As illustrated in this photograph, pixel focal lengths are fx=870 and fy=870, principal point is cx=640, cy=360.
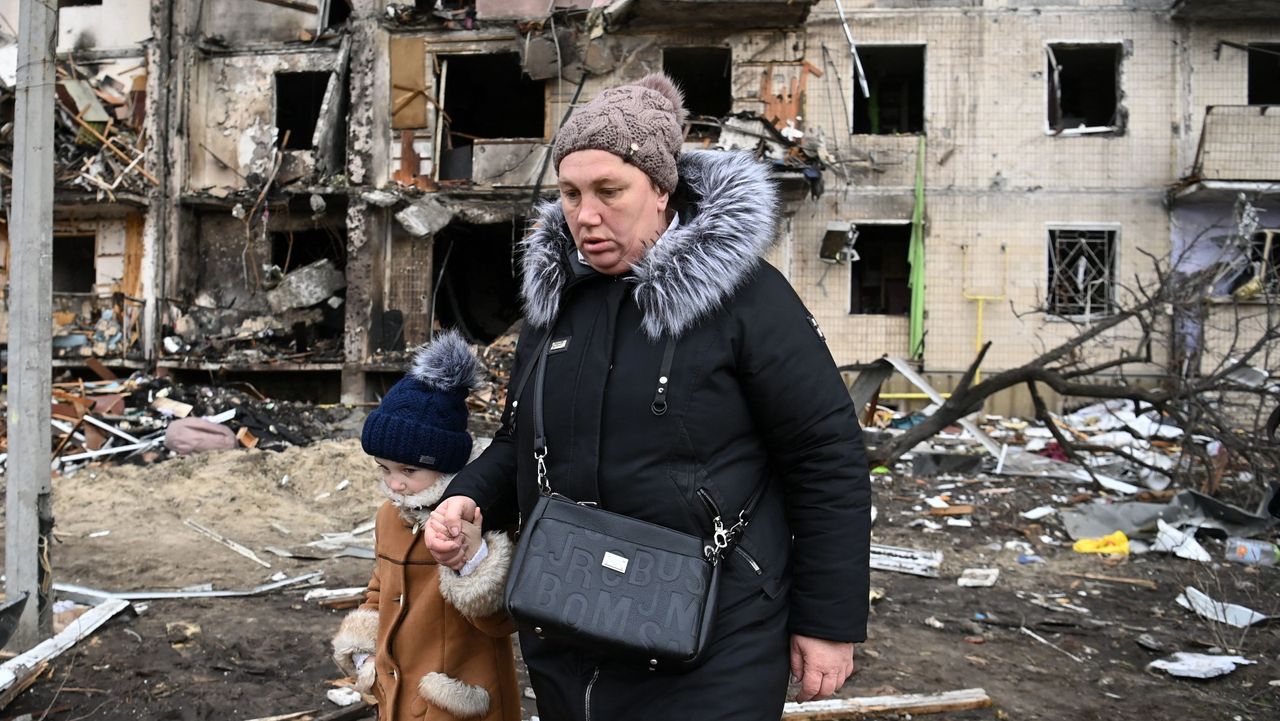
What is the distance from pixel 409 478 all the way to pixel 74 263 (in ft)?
62.1

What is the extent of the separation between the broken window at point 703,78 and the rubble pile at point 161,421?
7923 millimetres

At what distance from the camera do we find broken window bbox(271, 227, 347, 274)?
17.1 m

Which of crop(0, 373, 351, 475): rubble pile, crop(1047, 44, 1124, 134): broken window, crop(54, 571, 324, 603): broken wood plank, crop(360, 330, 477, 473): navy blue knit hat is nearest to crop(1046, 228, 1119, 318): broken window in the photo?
crop(1047, 44, 1124, 134): broken window

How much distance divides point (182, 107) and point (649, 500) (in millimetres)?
17575

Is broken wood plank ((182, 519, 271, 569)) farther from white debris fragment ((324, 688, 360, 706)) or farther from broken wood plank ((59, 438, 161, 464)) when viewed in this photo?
broken wood plank ((59, 438, 161, 464))

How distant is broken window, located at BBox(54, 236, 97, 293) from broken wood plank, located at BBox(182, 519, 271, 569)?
1230 cm

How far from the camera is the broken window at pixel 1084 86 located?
15.5m

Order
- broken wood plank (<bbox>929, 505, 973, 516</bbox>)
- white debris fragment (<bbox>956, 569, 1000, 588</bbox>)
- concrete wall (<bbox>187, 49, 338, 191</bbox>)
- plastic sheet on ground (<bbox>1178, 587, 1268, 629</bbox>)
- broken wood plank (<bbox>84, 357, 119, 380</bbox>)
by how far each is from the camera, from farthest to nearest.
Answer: concrete wall (<bbox>187, 49, 338, 191</bbox>) → broken wood plank (<bbox>84, 357, 119, 380</bbox>) → broken wood plank (<bbox>929, 505, 973, 516</bbox>) → white debris fragment (<bbox>956, 569, 1000, 588</bbox>) → plastic sheet on ground (<bbox>1178, 587, 1268, 629</bbox>)

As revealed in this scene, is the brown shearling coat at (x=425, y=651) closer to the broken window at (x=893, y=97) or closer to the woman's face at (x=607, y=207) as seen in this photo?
the woman's face at (x=607, y=207)

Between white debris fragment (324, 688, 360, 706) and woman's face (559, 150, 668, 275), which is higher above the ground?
woman's face (559, 150, 668, 275)

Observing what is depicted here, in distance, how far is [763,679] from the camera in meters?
1.71

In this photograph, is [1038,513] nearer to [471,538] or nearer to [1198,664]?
[1198,664]

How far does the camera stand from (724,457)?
1734 mm

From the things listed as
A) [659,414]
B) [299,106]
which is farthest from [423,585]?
[299,106]
